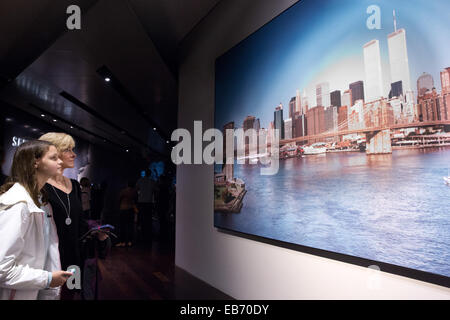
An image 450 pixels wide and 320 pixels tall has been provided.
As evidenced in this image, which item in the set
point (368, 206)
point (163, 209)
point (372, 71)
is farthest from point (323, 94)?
point (163, 209)

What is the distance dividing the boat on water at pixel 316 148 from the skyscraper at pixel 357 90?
13.8 inches

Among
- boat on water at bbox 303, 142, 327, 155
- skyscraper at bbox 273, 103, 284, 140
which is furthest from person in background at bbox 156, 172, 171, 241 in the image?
boat on water at bbox 303, 142, 327, 155

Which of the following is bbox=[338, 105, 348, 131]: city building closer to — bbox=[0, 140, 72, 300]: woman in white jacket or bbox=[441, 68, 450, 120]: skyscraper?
bbox=[441, 68, 450, 120]: skyscraper

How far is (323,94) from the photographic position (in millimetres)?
2010

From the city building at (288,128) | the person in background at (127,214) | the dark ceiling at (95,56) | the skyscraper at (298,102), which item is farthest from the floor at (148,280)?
the dark ceiling at (95,56)

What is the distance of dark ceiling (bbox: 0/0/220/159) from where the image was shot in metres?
3.60

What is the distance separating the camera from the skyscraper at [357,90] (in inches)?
68.8

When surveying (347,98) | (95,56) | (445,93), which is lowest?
(445,93)

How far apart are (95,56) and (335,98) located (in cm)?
390

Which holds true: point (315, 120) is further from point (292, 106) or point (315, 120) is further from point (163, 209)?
point (163, 209)
